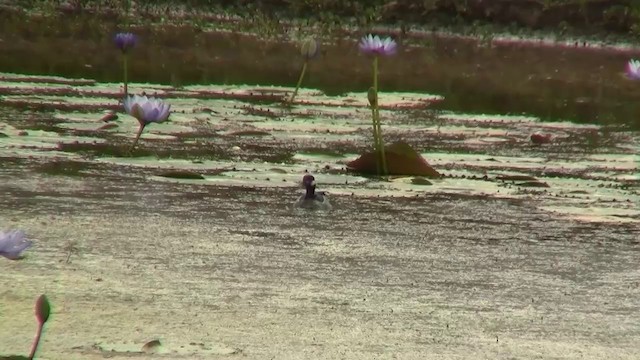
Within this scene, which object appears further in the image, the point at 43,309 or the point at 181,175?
the point at 181,175

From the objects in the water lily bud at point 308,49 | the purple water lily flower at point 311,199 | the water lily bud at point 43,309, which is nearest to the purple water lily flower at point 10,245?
the water lily bud at point 43,309

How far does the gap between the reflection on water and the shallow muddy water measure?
70cm

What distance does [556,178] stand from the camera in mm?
4816

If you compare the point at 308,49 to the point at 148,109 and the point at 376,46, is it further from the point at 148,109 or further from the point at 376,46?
the point at 148,109

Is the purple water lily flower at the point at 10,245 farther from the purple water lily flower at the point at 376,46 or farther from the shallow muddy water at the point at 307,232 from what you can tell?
the purple water lily flower at the point at 376,46

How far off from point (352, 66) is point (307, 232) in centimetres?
592

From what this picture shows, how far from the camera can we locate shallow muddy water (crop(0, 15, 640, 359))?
8.06 feet

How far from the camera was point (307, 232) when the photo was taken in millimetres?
3496

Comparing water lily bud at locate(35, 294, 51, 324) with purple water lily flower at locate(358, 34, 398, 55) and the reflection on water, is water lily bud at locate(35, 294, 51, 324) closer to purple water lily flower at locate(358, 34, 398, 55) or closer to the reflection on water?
purple water lily flower at locate(358, 34, 398, 55)

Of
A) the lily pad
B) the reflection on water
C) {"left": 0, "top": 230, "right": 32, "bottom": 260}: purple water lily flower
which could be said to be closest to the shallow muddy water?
the lily pad

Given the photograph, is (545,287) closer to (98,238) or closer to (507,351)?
(507,351)

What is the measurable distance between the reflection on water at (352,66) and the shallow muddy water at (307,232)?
0.70 meters

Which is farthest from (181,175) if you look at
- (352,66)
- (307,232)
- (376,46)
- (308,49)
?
(352,66)

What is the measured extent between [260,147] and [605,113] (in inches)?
103
